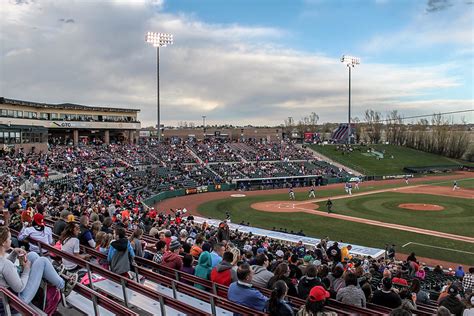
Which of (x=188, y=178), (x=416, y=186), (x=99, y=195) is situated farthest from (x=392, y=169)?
(x=99, y=195)

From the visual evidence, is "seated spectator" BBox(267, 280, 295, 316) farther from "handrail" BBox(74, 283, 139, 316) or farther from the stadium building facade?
the stadium building facade

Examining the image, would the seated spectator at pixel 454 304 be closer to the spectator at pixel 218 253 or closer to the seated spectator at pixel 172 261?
the spectator at pixel 218 253

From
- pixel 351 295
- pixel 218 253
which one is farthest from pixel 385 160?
pixel 351 295

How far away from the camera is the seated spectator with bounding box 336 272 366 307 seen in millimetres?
6598

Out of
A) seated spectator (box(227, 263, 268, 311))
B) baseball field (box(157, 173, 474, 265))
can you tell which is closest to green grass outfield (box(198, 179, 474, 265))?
baseball field (box(157, 173, 474, 265))

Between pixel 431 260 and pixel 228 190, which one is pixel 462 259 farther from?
pixel 228 190

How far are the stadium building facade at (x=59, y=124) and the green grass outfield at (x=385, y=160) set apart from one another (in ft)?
125

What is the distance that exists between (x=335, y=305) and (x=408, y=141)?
372 ft

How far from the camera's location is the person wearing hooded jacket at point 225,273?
6930mm

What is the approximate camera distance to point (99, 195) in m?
30.1

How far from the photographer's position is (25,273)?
471 cm

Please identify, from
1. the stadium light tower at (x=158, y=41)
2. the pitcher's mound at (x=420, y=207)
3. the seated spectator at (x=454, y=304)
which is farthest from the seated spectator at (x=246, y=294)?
the stadium light tower at (x=158, y=41)

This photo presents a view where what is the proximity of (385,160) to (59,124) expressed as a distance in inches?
2405

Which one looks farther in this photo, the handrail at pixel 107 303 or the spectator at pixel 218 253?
the spectator at pixel 218 253
